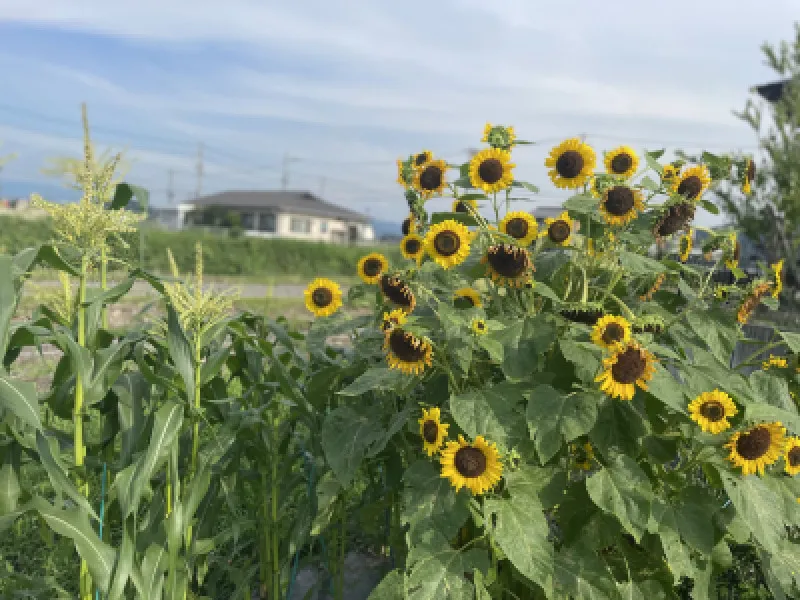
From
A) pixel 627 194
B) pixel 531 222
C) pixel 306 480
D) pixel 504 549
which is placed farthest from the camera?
pixel 306 480

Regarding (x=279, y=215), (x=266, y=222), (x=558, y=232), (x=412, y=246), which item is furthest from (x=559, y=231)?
(x=266, y=222)

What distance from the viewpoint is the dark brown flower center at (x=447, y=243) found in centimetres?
174

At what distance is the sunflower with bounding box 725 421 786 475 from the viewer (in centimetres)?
154

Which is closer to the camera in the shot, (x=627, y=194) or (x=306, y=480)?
(x=627, y=194)

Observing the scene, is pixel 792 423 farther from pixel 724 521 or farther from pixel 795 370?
pixel 795 370

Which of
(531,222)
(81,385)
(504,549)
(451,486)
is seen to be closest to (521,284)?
(531,222)

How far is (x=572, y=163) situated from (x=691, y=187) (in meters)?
0.33

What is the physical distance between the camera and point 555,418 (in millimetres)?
1521

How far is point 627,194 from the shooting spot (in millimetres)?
1677

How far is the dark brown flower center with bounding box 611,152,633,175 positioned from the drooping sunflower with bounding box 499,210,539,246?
29cm

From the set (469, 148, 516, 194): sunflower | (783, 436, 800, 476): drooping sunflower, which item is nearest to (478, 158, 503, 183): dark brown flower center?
(469, 148, 516, 194): sunflower

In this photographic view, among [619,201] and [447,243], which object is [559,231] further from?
[447,243]

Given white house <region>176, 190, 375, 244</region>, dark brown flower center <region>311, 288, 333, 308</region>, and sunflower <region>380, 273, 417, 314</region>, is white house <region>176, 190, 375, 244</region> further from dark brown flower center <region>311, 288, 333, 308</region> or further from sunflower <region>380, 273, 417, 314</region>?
sunflower <region>380, 273, 417, 314</region>

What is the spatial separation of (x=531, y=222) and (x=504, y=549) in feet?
2.86
